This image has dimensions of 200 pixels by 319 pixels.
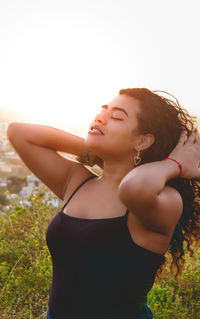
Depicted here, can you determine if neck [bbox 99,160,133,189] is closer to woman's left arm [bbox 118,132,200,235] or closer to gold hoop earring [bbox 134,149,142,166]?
gold hoop earring [bbox 134,149,142,166]

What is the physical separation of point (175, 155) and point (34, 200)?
134 inches

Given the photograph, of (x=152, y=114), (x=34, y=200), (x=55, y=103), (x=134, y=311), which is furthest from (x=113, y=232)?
(x=55, y=103)

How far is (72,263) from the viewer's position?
54.9 inches

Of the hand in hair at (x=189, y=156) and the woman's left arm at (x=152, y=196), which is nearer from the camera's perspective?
the woman's left arm at (x=152, y=196)

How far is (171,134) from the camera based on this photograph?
162 cm

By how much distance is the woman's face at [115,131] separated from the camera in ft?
4.98

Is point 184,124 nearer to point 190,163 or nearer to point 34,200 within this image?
point 190,163

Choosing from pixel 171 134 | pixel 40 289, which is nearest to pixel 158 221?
pixel 171 134

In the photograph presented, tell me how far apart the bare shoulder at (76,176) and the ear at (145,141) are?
38cm

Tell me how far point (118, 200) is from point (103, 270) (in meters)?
0.34

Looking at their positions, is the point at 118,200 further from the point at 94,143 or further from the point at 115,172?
the point at 94,143

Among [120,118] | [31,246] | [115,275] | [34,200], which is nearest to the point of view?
[115,275]

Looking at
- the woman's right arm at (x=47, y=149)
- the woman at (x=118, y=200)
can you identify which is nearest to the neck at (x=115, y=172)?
the woman at (x=118, y=200)

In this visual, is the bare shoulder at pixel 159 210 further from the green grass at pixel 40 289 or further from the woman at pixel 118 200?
the green grass at pixel 40 289
